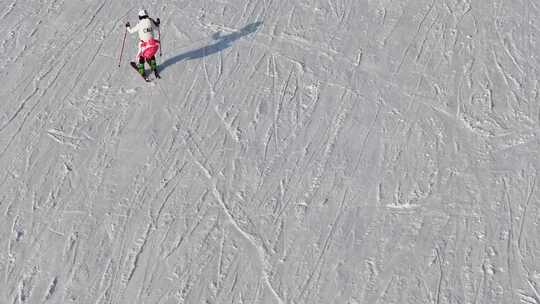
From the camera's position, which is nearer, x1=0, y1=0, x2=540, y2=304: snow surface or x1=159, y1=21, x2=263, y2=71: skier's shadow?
x1=0, y1=0, x2=540, y2=304: snow surface

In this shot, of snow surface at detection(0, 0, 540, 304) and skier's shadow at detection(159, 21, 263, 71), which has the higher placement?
skier's shadow at detection(159, 21, 263, 71)

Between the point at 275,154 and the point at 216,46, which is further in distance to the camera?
the point at 216,46

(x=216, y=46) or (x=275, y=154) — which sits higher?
(x=216, y=46)

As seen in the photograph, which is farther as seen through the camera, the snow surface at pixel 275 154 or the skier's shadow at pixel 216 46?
the skier's shadow at pixel 216 46

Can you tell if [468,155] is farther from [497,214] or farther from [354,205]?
[354,205]
